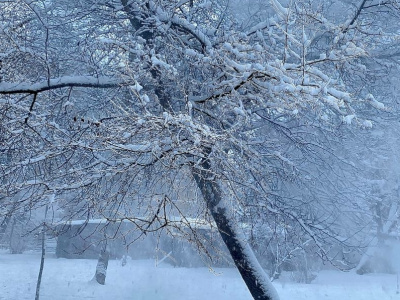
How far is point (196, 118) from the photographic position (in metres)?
7.30

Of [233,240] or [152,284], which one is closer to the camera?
[233,240]

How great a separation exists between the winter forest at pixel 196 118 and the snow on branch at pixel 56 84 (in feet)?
0.08

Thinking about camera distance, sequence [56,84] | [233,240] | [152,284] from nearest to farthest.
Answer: [56,84] → [233,240] → [152,284]

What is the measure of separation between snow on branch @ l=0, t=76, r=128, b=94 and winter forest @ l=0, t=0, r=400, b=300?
24 millimetres

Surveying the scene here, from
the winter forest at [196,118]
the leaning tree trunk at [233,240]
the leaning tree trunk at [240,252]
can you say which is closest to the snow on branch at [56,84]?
the winter forest at [196,118]

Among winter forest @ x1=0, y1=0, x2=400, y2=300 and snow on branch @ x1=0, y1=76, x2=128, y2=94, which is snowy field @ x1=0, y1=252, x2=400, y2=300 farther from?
snow on branch @ x1=0, y1=76, x2=128, y2=94

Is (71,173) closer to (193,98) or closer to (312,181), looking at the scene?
(193,98)

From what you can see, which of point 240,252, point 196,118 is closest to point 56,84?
point 196,118

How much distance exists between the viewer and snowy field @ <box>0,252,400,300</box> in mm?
15312

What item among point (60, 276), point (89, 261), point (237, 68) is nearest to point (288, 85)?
point (237, 68)

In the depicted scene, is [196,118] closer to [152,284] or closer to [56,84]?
[56,84]

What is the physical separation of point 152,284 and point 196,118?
1099 cm

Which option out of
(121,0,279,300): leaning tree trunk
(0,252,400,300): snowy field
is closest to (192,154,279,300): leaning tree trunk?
(121,0,279,300): leaning tree trunk

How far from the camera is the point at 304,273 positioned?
736 inches
